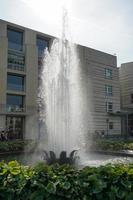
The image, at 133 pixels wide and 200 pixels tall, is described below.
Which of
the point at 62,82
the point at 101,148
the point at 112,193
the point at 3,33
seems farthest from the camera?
the point at 3,33

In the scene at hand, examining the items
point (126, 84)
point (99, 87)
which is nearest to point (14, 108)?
point (99, 87)

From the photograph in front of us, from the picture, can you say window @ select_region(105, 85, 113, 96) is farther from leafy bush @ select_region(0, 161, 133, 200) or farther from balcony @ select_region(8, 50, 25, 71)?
leafy bush @ select_region(0, 161, 133, 200)

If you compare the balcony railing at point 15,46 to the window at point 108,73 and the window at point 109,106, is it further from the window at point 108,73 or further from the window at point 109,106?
the window at point 109,106

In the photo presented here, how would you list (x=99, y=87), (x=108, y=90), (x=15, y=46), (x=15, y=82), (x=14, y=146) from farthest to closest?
1. (x=108, y=90)
2. (x=99, y=87)
3. (x=15, y=46)
4. (x=15, y=82)
5. (x=14, y=146)

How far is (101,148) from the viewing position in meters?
20.6

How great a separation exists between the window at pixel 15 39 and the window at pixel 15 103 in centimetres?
662

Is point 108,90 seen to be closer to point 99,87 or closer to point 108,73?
point 99,87

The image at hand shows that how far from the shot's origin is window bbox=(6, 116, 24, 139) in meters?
36.1

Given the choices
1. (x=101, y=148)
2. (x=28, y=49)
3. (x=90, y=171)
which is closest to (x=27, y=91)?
(x=28, y=49)

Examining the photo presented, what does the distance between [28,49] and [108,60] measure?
1812cm

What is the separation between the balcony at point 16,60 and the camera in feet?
120

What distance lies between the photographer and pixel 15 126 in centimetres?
3672

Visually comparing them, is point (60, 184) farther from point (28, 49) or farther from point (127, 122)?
point (127, 122)

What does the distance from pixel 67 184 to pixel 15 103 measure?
31.8 meters
